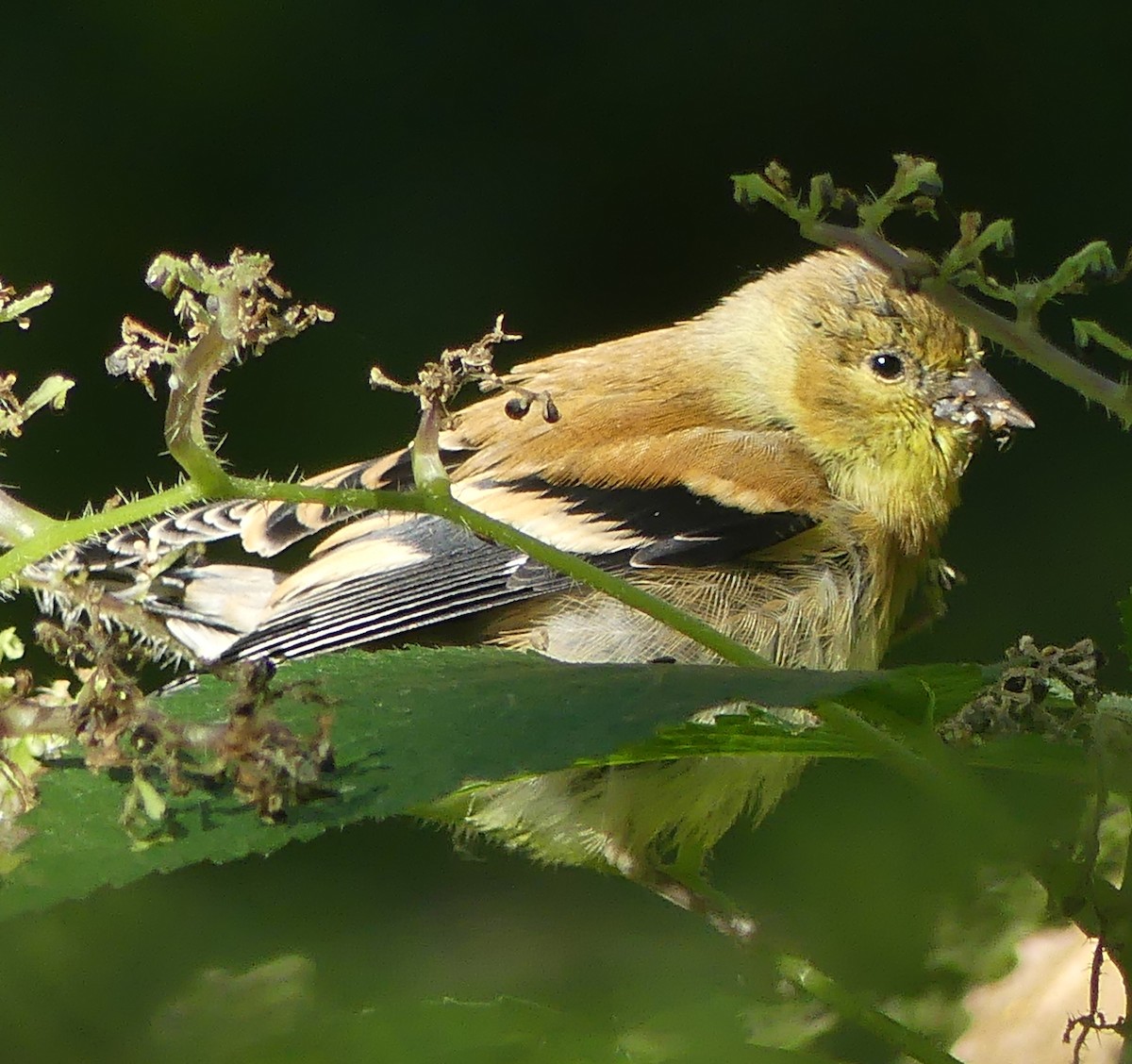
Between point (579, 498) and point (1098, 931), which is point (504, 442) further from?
point (1098, 931)

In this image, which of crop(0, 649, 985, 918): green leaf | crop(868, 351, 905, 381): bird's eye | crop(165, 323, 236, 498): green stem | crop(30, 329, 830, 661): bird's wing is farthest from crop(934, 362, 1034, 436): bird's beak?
crop(165, 323, 236, 498): green stem

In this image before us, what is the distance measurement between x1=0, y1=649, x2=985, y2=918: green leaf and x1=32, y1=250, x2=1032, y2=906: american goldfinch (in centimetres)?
130

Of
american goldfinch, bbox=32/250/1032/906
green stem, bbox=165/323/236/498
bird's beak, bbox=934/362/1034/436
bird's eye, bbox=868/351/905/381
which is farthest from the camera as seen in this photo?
bird's eye, bbox=868/351/905/381

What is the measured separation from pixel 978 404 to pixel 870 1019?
2.26 meters

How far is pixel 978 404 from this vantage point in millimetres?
3064

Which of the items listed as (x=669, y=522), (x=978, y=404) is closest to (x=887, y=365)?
(x=978, y=404)

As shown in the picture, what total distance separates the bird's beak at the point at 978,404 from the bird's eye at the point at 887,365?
108 millimetres

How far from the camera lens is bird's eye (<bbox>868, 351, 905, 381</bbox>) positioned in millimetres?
3176

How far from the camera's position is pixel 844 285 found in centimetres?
338

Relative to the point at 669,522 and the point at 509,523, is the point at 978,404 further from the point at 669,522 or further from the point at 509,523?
the point at 509,523

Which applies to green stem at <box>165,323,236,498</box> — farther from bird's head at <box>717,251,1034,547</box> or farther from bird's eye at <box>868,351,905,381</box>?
bird's eye at <box>868,351,905,381</box>

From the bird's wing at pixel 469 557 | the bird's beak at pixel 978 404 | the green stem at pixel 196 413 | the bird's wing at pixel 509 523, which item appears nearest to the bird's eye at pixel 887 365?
the bird's beak at pixel 978 404

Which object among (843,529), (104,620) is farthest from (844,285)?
(104,620)

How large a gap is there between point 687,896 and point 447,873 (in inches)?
60.6
